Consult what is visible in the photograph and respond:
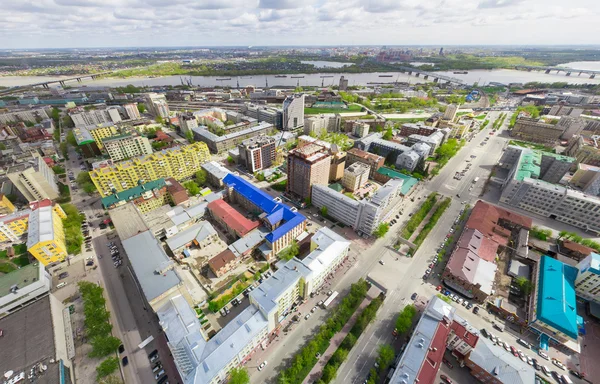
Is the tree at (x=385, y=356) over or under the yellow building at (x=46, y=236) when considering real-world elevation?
under

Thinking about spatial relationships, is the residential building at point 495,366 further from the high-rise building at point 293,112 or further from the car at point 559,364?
the high-rise building at point 293,112

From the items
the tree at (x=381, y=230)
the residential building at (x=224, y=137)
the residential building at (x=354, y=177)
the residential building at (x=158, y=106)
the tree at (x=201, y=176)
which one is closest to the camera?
the tree at (x=381, y=230)

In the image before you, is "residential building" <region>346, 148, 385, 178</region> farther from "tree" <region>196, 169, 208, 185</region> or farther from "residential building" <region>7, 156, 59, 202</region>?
"residential building" <region>7, 156, 59, 202</region>

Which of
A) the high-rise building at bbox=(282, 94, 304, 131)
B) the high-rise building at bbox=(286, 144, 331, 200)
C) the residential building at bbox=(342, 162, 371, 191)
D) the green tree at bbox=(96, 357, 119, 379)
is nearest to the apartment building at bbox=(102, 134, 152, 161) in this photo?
the high-rise building at bbox=(282, 94, 304, 131)

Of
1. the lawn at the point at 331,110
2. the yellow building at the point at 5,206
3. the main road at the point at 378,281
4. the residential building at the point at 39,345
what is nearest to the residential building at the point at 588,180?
the main road at the point at 378,281

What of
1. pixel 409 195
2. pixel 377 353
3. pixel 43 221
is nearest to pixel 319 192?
pixel 409 195

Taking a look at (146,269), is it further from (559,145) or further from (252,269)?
(559,145)
